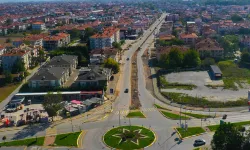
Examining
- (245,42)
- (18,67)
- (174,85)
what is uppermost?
(245,42)

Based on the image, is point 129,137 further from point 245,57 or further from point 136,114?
point 245,57

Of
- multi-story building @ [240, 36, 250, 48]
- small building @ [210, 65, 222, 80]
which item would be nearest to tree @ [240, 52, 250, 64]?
small building @ [210, 65, 222, 80]

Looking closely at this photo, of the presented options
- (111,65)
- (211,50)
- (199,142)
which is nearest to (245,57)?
(211,50)

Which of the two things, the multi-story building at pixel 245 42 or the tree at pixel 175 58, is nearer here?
the tree at pixel 175 58

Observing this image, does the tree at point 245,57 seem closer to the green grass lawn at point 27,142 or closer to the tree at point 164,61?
the tree at point 164,61

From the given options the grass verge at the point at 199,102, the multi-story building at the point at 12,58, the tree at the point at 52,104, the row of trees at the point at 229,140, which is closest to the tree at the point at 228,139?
the row of trees at the point at 229,140

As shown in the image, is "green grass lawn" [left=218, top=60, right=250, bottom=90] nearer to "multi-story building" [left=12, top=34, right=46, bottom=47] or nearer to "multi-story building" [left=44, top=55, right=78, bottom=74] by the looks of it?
"multi-story building" [left=44, top=55, right=78, bottom=74]
